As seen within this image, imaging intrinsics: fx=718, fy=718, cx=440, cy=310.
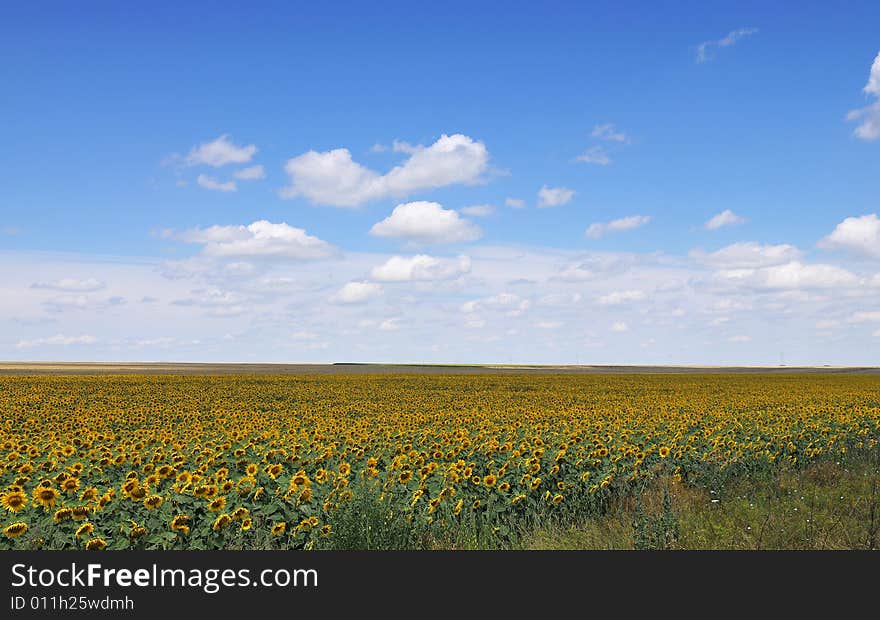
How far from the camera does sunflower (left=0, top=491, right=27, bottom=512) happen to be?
6.84 metres

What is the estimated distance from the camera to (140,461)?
9.43 metres

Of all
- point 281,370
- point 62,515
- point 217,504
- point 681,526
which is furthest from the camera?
point 281,370

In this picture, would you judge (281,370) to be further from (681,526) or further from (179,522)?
(179,522)

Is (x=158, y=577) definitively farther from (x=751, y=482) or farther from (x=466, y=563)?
(x=751, y=482)

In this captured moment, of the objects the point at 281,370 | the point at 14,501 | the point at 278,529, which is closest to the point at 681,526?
the point at 278,529

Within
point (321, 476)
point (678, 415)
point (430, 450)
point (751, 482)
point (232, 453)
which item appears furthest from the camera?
point (678, 415)

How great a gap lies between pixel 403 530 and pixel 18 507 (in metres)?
3.68

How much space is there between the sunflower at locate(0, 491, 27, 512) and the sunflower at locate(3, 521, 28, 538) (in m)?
0.52

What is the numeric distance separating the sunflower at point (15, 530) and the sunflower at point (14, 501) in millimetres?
515

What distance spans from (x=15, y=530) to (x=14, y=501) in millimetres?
675

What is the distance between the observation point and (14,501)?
6891mm

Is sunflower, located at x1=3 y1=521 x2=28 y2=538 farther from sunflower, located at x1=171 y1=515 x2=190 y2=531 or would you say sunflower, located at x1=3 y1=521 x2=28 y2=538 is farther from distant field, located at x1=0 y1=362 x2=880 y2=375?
distant field, located at x1=0 y1=362 x2=880 y2=375

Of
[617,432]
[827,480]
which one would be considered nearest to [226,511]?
[617,432]

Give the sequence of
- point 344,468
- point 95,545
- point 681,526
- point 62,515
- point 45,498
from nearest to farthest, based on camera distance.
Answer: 1. point 95,545
2. point 62,515
3. point 45,498
4. point 681,526
5. point 344,468
